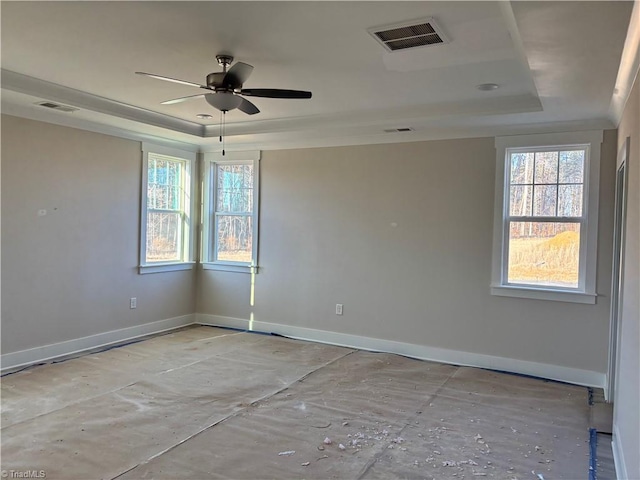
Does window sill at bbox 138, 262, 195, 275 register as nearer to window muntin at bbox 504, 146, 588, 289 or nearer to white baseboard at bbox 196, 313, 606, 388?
white baseboard at bbox 196, 313, 606, 388

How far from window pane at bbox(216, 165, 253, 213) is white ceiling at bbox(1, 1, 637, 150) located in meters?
1.18

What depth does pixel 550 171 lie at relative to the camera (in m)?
4.59

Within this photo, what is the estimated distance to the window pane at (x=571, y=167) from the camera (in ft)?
14.6

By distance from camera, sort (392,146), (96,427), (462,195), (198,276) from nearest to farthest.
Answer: (96,427), (462,195), (392,146), (198,276)

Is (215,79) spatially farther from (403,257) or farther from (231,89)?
(403,257)

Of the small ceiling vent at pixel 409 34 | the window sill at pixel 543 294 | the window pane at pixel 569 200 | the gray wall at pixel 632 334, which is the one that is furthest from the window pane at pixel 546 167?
the small ceiling vent at pixel 409 34

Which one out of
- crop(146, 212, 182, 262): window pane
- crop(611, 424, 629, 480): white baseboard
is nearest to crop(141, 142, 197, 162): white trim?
crop(146, 212, 182, 262): window pane

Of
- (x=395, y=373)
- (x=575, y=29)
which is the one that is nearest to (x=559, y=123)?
(x=575, y=29)

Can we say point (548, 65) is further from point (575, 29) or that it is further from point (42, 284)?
point (42, 284)

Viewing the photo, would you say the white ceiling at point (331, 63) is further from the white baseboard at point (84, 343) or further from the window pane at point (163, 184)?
the white baseboard at point (84, 343)

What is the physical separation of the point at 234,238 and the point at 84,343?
221 cm

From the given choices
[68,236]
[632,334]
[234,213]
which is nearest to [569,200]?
[632,334]

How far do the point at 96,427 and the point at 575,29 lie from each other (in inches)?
142

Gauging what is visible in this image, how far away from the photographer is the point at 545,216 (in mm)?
4602
